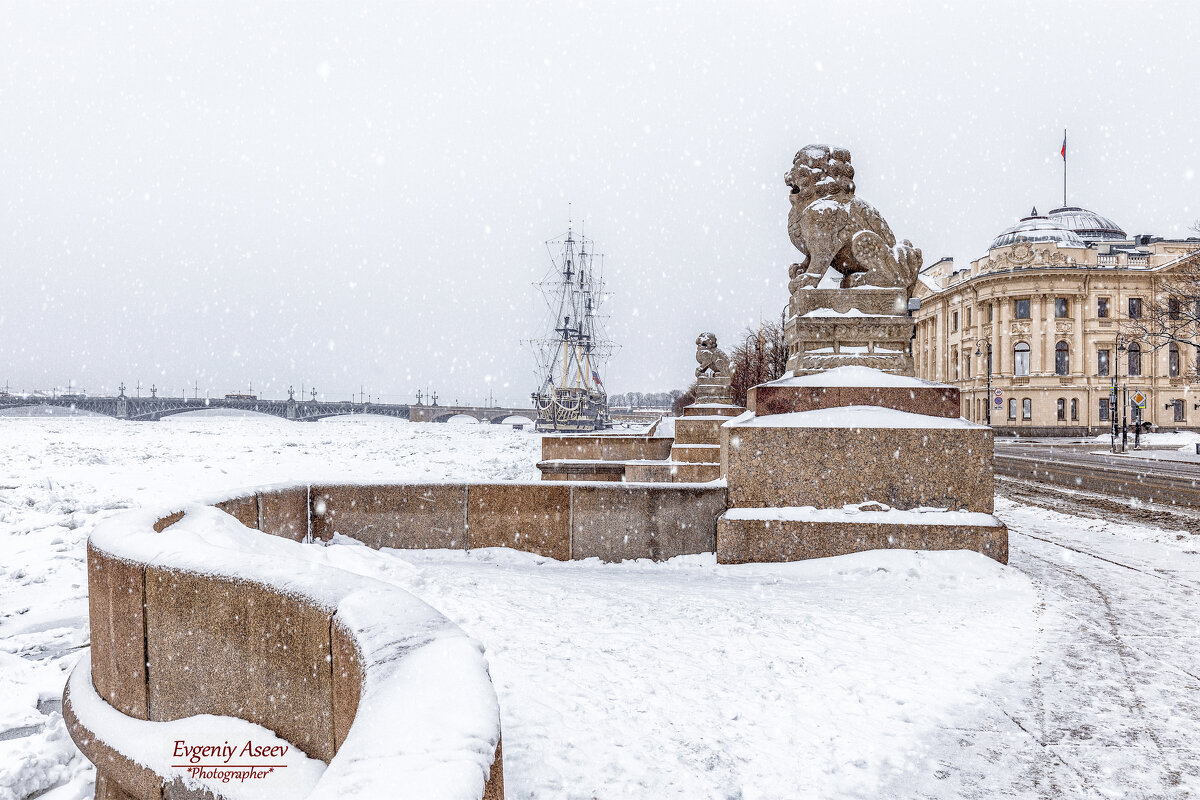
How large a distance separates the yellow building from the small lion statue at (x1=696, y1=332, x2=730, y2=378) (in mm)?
48086

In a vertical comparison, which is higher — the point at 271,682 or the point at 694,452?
the point at 271,682

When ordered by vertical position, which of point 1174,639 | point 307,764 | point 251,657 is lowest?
point 1174,639

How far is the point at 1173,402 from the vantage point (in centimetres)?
5644

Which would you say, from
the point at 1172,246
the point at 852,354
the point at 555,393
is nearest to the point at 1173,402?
the point at 1172,246

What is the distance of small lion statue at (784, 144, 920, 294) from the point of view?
7707mm

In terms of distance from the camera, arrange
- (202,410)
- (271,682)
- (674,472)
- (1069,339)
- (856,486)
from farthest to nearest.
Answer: (202,410) → (1069,339) → (674,472) → (856,486) → (271,682)

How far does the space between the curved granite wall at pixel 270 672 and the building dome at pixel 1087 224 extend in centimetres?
8037

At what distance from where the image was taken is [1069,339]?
2283 inches

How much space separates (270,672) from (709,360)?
13.8m

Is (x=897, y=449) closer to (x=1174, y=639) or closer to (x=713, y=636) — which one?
(x=1174, y=639)

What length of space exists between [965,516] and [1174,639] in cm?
183

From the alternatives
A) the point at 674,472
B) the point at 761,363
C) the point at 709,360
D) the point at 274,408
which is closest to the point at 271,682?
the point at 674,472

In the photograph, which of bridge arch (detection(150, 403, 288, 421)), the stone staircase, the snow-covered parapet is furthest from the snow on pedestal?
bridge arch (detection(150, 403, 288, 421))

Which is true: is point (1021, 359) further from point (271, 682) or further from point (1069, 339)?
point (271, 682)
